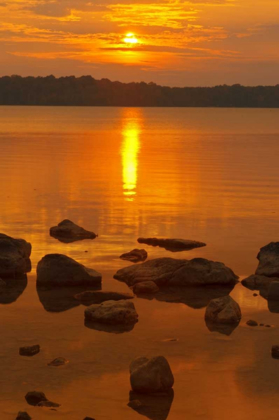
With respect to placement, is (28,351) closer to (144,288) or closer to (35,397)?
(35,397)

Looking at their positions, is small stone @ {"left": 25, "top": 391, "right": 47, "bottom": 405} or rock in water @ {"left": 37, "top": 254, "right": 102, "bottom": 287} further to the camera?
rock in water @ {"left": 37, "top": 254, "right": 102, "bottom": 287}

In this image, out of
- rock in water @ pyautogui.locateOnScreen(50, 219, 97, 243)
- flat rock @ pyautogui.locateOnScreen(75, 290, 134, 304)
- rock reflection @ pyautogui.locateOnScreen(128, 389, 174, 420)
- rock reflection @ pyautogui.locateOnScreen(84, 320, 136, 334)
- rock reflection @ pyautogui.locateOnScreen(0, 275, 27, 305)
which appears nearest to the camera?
rock reflection @ pyautogui.locateOnScreen(128, 389, 174, 420)

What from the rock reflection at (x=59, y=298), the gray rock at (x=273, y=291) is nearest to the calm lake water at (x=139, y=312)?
the rock reflection at (x=59, y=298)

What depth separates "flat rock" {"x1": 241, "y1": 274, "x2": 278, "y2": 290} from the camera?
16703mm

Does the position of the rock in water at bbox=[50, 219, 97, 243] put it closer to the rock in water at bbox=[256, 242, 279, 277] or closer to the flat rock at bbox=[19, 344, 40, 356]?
the rock in water at bbox=[256, 242, 279, 277]

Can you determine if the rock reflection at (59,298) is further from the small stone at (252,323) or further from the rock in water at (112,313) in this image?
the small stone at (252,323)

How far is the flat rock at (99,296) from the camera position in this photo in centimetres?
1536

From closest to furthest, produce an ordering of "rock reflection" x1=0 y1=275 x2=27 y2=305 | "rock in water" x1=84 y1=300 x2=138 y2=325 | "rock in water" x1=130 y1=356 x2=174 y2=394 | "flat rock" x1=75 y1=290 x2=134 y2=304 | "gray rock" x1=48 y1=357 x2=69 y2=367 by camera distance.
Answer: "rock in water" x1=130 y1=356 x2=174 y2=394 → "gray rock" x1=48 y1=357 x2=69 y2=367 → "rock in water" x1=84 y1=300 x2=138 y2=325 → "flat rock" x1=75 y1=290 x2=134 y2=304 → "rock reflection" x1=0 y1=275 x2=27 y2=305

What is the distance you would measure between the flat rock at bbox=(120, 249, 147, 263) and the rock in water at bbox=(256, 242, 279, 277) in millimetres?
2559

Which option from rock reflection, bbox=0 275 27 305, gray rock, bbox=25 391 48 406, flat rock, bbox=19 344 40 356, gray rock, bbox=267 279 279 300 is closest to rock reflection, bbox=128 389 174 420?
gray rock, bbox=25 391 48 406

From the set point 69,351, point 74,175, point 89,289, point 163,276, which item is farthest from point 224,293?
point 74,175

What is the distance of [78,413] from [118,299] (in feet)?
17.2

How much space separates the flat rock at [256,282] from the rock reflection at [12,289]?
13.9 ft

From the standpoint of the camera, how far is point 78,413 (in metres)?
10.2
